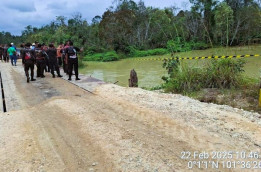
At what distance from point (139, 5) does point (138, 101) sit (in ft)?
100

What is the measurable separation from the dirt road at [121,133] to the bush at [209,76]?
1329mm

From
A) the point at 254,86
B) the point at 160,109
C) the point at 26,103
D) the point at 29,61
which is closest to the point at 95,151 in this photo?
the point at 160,109

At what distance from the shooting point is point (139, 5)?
34594 millimetres

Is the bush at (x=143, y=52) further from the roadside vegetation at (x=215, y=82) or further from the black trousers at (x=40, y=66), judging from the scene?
the roadside vegetation at (x=215, y=82)

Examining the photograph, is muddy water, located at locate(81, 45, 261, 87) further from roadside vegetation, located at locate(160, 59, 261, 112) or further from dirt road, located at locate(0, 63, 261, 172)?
dirt road, located at locate(0, 63, 261, 172)

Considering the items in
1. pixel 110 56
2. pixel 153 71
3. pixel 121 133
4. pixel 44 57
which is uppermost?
pixel 110 56

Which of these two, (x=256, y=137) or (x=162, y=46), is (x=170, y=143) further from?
(x=162, y=46)

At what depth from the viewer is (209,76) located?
7676mm

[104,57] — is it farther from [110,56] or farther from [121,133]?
[121,133]

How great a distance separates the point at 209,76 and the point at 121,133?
439cm

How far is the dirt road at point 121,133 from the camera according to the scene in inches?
135

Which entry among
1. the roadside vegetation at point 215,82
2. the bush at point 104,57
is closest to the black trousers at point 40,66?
the roadside vegetation at point 215,82

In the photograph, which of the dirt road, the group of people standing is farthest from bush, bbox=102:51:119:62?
the dirt road

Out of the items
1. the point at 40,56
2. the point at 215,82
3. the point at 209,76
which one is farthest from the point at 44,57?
the point at 215,82
